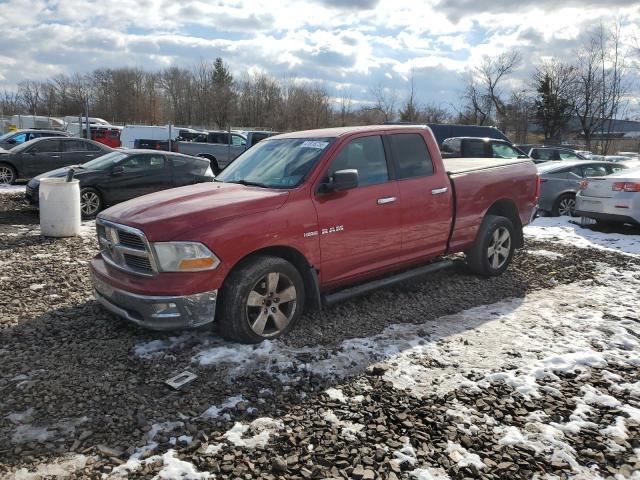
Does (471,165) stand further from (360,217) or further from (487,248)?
(360,217)

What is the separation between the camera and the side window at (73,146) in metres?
14.8

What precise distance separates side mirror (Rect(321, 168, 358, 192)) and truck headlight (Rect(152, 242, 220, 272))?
4.16 ft

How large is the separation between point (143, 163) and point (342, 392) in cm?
902

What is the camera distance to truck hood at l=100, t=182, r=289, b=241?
4.07 metres

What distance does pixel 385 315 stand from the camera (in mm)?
5277

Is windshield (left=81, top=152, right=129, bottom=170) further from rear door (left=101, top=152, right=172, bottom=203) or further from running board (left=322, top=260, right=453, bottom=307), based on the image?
running board (left=322, top=260, right=453, bottom=307)

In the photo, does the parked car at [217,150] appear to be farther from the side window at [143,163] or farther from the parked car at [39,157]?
the side window at [143,163]

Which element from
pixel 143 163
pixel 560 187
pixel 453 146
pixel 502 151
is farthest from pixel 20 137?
pixel 560 187

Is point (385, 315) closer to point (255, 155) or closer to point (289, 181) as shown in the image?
point (289, 181)

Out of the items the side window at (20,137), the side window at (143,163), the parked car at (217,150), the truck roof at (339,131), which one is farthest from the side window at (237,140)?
the truck roof at (339,131)

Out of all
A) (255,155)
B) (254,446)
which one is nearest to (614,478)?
(254,446)

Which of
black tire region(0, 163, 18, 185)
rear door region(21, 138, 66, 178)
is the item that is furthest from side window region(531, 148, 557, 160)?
black tire region(0, 163, 18, 185)

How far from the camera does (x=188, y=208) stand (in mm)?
4293

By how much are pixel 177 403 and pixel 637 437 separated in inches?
119
